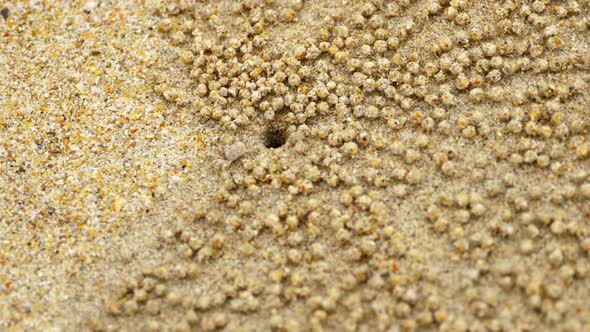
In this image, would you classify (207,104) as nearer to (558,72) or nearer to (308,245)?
(308,245)

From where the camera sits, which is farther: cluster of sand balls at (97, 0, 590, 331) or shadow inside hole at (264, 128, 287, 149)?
shadow inside hole at (264, 128, 287, 149)

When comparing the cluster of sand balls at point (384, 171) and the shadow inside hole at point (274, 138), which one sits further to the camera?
the shadow inside hole at point (274, 138)

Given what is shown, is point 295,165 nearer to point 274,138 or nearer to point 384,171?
point 274,138

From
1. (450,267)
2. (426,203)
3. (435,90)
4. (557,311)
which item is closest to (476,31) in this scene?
(435,90)

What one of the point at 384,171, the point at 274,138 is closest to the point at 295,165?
the point at 274,138

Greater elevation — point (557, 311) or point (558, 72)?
point (558, 72)
